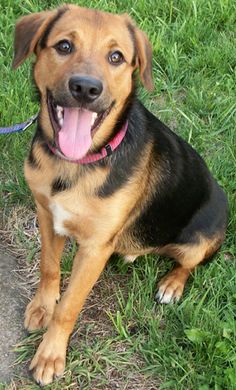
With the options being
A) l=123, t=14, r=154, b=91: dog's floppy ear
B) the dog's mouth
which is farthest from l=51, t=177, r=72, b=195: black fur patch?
l=123, t=14, r=154, b=91: dog's floppy ear

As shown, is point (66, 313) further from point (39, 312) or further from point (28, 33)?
point (28, 33)

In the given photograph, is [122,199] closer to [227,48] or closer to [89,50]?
[89,50]

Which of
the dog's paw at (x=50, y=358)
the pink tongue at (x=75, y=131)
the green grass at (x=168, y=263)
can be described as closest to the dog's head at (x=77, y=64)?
the pink tongue at (x=75, y=131)

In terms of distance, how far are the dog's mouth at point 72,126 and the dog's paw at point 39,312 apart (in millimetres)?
1116

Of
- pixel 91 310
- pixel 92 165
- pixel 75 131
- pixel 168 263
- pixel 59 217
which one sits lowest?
pixel 91 310

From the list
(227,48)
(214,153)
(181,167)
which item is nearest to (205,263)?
(181,167)

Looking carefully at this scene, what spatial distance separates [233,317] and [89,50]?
1838 millimetres

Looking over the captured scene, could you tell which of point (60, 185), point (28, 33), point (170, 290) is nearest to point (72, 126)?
point (60, 185)

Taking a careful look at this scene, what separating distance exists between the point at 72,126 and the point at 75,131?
29mm

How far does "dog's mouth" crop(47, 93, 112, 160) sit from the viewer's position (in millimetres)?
2951

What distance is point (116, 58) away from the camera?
2996 millimetres

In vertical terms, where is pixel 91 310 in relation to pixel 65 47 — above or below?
below

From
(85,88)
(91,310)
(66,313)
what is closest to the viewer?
(85,88)

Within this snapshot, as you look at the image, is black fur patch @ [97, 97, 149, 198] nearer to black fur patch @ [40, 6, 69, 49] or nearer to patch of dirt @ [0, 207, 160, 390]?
black fur patch @ [40, 6, 69, 49]
